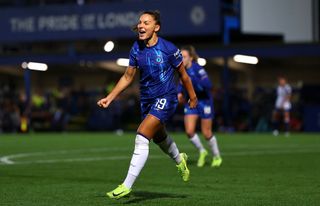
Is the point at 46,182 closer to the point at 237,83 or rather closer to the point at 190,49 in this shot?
the point at 190,49

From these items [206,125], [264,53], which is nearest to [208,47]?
[264,53]

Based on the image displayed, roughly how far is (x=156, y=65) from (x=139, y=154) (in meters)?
1.06

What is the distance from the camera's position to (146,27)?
1006cm

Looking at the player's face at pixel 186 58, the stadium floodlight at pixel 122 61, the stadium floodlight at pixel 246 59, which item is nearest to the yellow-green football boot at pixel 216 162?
the player's face at pixel 186 58

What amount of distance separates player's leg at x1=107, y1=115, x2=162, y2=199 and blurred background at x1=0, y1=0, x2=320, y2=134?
24.1 meters

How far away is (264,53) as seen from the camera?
34219 mm

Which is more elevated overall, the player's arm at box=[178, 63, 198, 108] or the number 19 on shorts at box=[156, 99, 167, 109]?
the player's arm at box=[178, 63, 198, 108]

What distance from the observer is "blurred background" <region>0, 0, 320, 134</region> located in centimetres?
3534

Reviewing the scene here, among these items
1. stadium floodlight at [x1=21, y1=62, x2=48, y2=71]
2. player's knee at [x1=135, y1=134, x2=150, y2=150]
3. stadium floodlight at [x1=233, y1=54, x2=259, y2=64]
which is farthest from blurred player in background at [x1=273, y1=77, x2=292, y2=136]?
player's knee at [x1=135, y1=134, x2=150, y2=150]

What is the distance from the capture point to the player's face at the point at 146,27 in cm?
1005

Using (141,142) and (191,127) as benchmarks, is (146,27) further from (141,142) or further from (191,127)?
(191,127)

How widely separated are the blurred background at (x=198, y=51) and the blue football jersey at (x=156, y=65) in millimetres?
23857

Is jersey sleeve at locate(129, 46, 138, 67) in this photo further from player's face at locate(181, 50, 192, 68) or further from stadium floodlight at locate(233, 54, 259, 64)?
stadium floodlight at locate(233, 54, 259, 64)

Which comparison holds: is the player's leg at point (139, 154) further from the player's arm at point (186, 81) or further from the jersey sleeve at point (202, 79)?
the jersey sleeve at point (202, 79)
